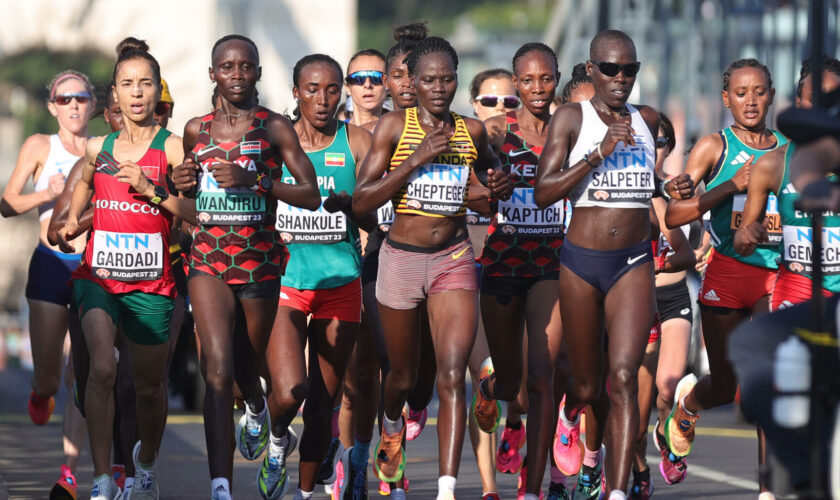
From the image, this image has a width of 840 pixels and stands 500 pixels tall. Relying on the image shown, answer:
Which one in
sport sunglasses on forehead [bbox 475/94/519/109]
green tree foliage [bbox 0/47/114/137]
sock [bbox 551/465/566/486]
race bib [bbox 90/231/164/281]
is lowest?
sock [bbox 551/465/566/486]

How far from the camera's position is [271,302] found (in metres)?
8.92

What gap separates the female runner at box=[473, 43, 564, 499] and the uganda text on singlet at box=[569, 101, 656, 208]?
904 mm

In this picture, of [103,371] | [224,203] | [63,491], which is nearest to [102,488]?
[63,491]

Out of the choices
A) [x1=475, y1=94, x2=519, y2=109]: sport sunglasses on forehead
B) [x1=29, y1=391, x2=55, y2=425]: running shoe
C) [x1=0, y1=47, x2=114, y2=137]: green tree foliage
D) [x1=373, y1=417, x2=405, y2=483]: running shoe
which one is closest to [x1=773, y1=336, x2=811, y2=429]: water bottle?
[x1=373, y1=417, x2=405, y2=483]: running shoe

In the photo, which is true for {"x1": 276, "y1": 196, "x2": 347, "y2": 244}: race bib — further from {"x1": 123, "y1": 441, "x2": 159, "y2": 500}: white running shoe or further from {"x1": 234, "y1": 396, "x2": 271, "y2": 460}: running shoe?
{"x1": 123, "y1": 441, "x2": 159, "y2": 500}: white running shoe

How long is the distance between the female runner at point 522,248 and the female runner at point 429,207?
0.61 metres

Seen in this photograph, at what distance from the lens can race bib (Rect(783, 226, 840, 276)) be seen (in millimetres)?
8750

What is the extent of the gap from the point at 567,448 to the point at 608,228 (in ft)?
5.85

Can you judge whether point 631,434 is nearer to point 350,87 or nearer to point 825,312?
point 825,312

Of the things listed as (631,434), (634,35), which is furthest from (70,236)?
(634,35)

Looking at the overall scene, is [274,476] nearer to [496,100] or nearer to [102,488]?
[102,488]

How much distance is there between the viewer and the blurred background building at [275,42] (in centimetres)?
2870

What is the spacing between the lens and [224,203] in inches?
345

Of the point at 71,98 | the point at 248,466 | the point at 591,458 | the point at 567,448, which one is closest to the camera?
the point at 591,458
